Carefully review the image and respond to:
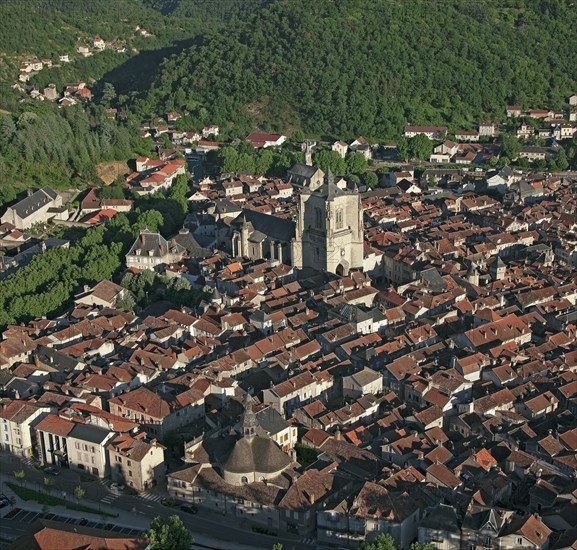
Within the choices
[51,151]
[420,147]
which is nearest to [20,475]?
[51,151]

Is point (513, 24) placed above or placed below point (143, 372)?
above

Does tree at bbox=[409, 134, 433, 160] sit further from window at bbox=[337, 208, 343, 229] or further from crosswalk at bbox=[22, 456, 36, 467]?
crosswalk at bbox=[22, 456, 36, 467]

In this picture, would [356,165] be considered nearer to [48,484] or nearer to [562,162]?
[562,162]

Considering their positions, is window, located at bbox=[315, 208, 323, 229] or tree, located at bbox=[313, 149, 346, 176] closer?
window, located at bbox=[315, 208, 323, 229]

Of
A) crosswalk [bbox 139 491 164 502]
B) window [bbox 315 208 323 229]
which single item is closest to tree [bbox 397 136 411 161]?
window [bbox 315 208 323 229]

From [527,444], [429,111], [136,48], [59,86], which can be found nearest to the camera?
[527,444]

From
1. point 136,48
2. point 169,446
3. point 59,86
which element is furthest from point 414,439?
point 136,48

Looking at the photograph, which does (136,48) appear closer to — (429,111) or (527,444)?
(429,111)
